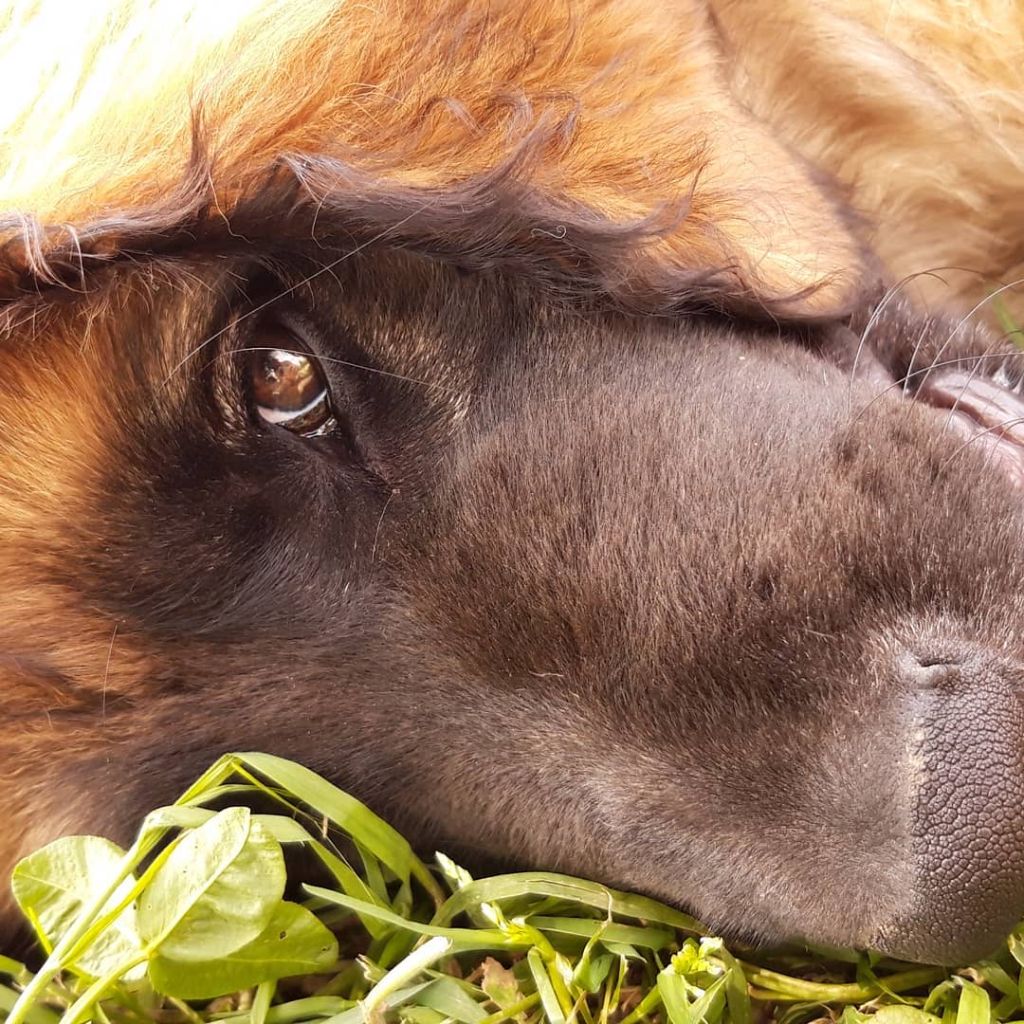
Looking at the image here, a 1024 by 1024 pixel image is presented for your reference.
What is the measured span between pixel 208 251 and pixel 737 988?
3.66 feet

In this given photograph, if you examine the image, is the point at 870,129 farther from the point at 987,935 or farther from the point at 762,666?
the point at 987,935

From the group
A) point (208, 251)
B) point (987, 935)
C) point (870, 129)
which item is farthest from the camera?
point (870, 129)

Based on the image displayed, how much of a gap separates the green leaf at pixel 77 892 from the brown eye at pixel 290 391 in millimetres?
581

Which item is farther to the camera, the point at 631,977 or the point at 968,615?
the point at 631,977

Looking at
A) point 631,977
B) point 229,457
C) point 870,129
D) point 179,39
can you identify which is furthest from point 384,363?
point 870,129

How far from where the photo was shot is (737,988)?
4.72ft

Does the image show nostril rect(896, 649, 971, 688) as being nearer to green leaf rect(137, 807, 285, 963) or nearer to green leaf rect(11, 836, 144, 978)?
green leaf rect(137, 807, 285, 963)

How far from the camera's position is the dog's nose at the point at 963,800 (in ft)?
4.12

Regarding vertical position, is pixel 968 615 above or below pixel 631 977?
above

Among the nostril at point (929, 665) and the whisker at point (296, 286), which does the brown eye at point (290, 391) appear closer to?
the whisker at point (296, 286)

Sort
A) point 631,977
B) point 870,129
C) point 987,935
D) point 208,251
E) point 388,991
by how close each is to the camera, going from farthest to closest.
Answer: point 870,129 < point 631,977 < point 208,251 < point 388,991 < point 987,935

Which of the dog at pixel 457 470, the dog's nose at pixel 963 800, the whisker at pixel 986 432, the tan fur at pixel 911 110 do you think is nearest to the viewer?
the dog's nose at pixel 963 800

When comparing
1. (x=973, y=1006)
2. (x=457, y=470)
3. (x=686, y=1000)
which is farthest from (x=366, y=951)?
(x=973, y=1006)

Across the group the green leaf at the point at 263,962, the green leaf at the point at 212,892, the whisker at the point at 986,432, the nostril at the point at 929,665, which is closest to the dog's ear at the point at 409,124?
the whisker at the point at 986,432
